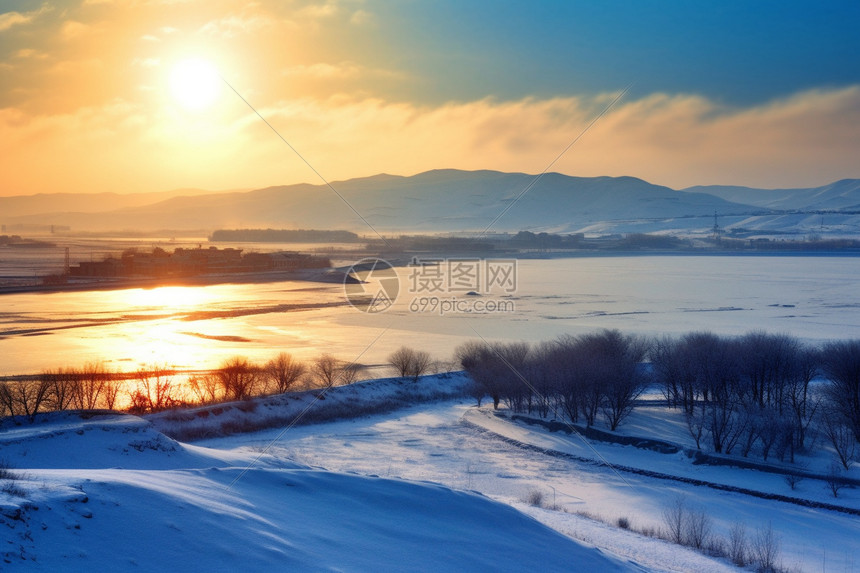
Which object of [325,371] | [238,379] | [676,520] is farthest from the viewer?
[325,371]

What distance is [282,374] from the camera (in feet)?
95.7

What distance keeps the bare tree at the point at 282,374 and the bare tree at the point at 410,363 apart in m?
4.79

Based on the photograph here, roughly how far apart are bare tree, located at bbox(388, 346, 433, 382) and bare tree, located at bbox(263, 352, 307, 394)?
4792mm

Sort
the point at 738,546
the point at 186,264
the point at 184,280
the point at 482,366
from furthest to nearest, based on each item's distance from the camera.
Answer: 1. the point at 186,264
2. the point at 184,280
3. the point at 482,366
4. the point at 738,546

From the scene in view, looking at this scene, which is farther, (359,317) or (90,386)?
(359,317)

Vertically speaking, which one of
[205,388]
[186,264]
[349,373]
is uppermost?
[186,264]

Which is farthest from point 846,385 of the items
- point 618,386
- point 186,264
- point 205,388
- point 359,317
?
point 186,264

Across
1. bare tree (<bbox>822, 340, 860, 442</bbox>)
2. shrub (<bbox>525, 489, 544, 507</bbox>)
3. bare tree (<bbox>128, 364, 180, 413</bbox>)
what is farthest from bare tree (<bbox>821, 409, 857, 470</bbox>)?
bare tree (<bbox>128, 364, 180, 413</bbox>)

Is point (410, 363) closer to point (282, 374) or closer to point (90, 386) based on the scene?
point (282, 374)

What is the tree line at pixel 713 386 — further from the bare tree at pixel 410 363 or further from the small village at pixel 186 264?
the small village at pixel 186 264

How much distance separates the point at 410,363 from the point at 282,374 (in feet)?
21.1

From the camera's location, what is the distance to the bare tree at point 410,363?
3253 centimetres

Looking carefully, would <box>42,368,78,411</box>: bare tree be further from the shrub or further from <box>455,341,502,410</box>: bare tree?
<box>455,341,502,410</box>: bare tree

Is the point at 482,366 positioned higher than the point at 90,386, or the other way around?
the point at 482,366
